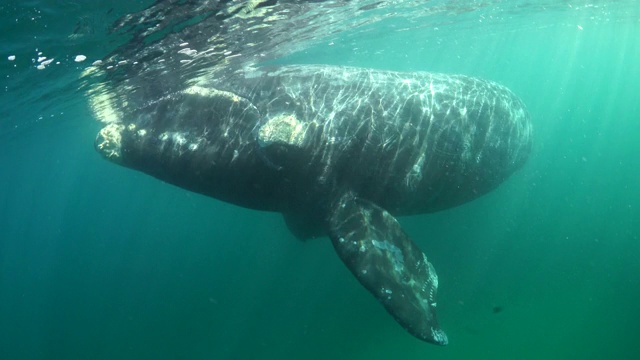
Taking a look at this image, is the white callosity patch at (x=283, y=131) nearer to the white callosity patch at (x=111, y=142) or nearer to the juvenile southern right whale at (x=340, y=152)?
the juvenile southern right whale at (x=340, y=152)

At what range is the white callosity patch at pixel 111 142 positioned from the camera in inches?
361

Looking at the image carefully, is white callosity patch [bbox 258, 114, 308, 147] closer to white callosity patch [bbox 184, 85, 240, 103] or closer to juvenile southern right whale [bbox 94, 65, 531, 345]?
juvenile southern right whale [bbox 94, 65, 531, 345]

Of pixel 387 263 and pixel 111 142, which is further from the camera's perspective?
pixel 111 142

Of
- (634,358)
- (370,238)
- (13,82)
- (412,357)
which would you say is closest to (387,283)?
(370,238)

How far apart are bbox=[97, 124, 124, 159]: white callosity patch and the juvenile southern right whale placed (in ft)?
0.08

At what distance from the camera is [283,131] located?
7.98 m

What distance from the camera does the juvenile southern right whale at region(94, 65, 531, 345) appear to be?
7410 mm

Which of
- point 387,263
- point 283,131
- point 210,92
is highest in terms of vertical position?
point 210,92

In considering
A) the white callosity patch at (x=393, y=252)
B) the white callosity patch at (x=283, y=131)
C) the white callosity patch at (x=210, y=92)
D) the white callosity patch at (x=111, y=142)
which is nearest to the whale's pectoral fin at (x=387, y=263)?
the white callosity patch at (x=393, y=252)

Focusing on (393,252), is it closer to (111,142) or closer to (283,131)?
(283,131)

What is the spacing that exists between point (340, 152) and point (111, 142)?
209 inches

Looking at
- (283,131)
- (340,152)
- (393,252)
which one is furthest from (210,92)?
(393,252)

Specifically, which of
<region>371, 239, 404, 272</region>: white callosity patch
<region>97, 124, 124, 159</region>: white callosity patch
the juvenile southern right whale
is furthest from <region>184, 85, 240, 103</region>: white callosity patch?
<region>371, 239, 404, 272</region>: white callosity patch

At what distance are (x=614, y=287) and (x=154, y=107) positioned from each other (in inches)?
998
